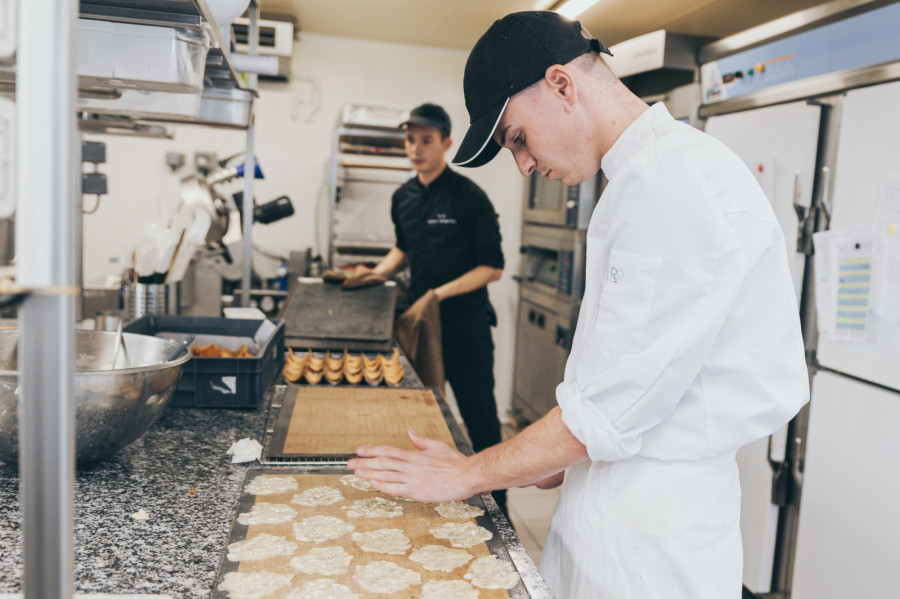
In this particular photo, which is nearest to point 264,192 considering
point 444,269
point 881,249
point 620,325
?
point 444,269

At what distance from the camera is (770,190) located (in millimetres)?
2549

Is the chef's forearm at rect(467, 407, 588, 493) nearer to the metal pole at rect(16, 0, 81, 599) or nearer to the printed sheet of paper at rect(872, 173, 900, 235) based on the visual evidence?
the metal pole at rect(16, 0, 81, 599)

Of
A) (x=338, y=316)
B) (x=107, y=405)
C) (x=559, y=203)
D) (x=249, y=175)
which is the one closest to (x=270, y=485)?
(x=107, y=405)

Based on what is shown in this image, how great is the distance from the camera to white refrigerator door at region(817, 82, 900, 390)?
2.05m

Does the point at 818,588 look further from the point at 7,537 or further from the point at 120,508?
the point at 7,537

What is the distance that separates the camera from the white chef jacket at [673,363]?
99cm

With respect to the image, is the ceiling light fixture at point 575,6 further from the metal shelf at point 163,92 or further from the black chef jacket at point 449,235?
the metal shelf at point 163,92

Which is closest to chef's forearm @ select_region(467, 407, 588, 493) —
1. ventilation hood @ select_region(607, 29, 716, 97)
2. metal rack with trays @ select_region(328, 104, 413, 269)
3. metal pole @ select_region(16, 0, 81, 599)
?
metal pole @ select_region(16, 0, 81, 599)

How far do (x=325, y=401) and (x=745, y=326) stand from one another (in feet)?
3.72

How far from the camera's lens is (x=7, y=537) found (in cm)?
105

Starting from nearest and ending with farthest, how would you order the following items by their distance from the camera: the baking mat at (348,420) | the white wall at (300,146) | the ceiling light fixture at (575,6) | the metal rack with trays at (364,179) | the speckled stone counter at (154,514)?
the speckled stone counter at (154,514)
the baking mat at (348,420)
the ceiling light fixture at (575,6)
the metal rack with trays at (364,179)
the white wall at (300,146)

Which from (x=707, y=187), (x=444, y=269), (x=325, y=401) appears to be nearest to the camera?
(x=707, y=187)

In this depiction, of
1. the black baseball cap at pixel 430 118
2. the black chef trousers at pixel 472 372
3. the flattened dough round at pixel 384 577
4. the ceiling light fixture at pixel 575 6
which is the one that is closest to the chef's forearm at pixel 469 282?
the black chef trousers at pixel 472 372

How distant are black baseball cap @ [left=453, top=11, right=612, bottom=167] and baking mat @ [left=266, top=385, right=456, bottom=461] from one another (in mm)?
694
